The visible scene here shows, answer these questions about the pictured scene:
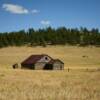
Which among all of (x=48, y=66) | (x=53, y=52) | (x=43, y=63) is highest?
(x=53, y=52)

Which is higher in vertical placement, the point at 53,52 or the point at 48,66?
Answer: the point at 53,52

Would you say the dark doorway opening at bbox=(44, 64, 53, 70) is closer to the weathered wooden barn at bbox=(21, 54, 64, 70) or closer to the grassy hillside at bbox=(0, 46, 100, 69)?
the weathered wooden barn at bbox=(21, 54, 64, 70)

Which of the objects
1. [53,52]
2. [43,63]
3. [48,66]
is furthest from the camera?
[53,52]

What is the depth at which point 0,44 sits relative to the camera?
127688 mm

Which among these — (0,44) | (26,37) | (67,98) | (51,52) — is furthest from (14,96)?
(26,37)

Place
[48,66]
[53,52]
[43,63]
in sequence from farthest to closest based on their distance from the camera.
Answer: [53,52] → [43,63] → [48,66]

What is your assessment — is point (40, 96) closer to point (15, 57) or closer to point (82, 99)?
point (82, 99)

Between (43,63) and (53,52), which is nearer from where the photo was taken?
(43,63)

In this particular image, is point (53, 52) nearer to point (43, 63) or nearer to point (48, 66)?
point (43, 63)

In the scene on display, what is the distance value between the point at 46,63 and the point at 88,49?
1760 inches

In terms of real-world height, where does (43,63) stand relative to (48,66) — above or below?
above

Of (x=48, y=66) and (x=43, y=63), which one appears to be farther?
(x=43, y=63)

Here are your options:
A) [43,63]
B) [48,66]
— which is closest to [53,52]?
[43,63]

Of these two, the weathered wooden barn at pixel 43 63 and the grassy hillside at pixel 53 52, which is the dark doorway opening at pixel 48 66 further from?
the grassy hillside at pixel 53 52
